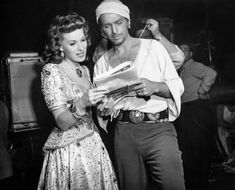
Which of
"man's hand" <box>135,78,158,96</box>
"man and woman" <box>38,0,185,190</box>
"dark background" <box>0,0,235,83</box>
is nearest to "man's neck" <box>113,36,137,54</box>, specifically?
"man and woman" <box>38,0,185,190</box>

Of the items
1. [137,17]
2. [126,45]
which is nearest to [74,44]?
[126,45]

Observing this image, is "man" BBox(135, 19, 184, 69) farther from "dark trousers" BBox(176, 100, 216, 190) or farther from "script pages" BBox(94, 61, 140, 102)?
"dark trousers" BBox(176, 100, 216, 190)

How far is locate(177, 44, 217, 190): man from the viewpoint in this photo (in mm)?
3697

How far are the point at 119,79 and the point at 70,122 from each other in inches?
17.7

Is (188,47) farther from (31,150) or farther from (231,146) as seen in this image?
(31,150)

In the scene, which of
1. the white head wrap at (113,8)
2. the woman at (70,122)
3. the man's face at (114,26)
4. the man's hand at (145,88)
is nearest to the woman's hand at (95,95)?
the woman at (70,122)

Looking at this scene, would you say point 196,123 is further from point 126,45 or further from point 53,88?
point 53,88

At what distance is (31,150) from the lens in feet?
11.2

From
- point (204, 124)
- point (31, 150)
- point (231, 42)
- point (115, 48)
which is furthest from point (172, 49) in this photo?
point (31, 150)

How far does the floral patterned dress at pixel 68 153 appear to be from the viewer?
2.05m

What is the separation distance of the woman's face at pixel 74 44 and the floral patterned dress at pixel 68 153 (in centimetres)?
14

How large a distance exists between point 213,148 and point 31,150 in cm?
228

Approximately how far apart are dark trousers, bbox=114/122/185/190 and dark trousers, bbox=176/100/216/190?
59.0 inches

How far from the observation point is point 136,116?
225cm
